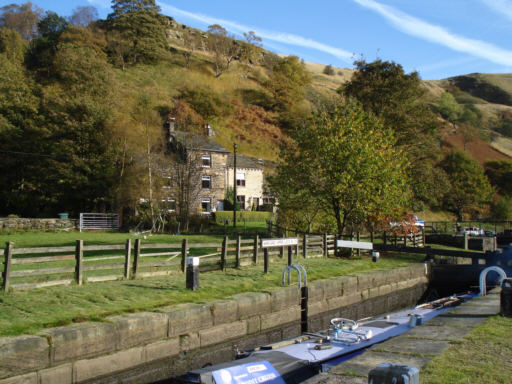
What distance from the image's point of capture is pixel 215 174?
48438 millimetres

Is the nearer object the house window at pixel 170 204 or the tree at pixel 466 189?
the house window at pixel 170 204

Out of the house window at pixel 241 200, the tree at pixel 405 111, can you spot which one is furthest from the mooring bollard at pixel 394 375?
the house window at pixel 241 200

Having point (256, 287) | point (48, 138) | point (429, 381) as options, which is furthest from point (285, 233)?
point (48, 138)

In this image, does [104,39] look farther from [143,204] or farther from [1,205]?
[143,204]

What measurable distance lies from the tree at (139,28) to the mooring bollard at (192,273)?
80.3 metres

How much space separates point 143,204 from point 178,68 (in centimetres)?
5796

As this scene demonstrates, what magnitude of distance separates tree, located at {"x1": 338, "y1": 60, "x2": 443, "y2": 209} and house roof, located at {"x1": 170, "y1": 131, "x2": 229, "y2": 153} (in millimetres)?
14564

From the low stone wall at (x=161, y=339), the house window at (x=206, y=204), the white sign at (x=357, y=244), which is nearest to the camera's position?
the low stone wall at (x=161, y=339)

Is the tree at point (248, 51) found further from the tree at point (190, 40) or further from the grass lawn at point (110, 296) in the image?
the grass lawn at point (110, 296)

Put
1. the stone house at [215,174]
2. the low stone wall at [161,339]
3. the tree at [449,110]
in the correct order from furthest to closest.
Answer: the tree at [449,110] < the stone house at [215,174] < the low stone wall at [161,339]

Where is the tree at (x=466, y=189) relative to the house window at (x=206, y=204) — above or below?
above

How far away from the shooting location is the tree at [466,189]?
216ft

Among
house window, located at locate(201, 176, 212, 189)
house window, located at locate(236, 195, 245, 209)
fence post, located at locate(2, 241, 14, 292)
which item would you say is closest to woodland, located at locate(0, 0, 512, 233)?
house window, located at locate(201, 176, 212, 189)

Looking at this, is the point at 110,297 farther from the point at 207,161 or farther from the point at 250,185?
the point at 250,185
